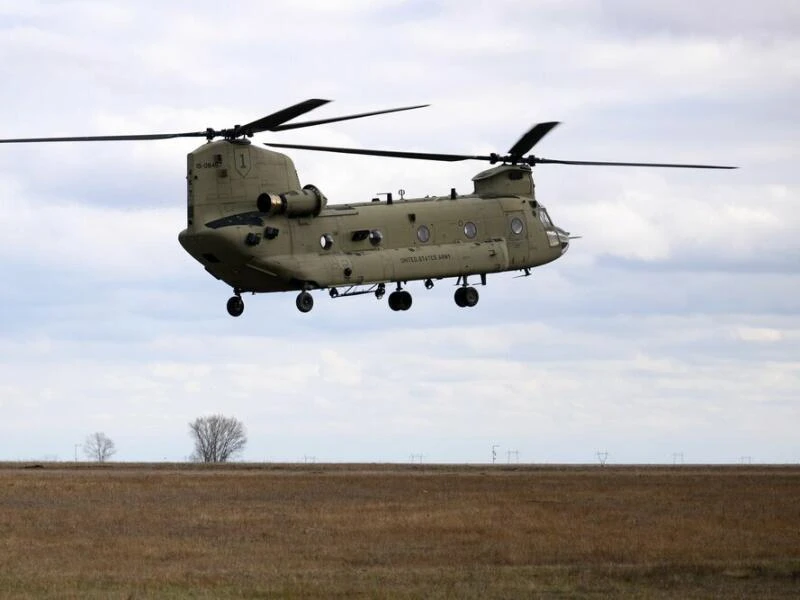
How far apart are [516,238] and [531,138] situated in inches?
166

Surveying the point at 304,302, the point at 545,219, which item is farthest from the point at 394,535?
the point at 545,219

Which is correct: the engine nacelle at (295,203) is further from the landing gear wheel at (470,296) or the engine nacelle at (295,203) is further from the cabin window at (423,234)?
the landing gear wheel at (470,296)

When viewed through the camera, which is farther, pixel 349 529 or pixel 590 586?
pixel 349 529

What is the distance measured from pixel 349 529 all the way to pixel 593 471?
35.1 meters

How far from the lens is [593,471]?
91250 mm

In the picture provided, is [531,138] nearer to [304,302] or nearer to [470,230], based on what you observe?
[470,230]

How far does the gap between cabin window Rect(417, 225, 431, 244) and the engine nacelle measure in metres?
4.95

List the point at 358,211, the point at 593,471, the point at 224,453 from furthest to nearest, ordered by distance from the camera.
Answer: the point at 224,453 → the point at 593,471 → the point at 358,211

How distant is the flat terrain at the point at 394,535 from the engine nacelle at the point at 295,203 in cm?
1109

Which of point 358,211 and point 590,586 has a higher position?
point 358,211

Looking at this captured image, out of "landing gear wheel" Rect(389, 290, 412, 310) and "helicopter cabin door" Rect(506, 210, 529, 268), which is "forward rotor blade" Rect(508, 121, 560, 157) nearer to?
"helicopter cabin door" Rect(506, 210, 529, 268)

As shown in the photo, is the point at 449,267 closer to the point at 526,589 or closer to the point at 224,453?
the point at 526,589

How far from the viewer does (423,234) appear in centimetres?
6419

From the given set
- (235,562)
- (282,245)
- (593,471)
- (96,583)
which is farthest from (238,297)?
(593,471)
